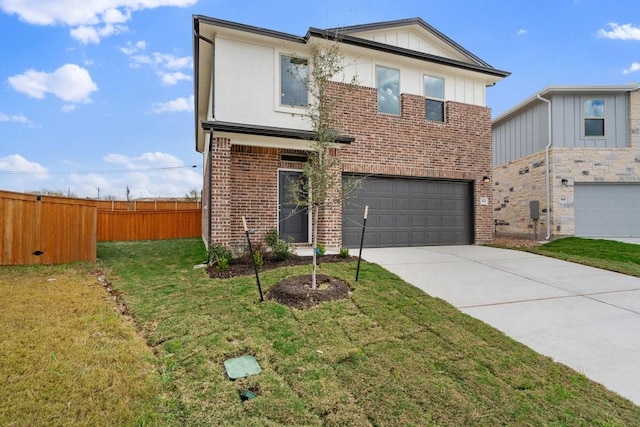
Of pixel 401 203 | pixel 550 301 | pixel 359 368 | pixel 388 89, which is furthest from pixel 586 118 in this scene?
pixel 359 368

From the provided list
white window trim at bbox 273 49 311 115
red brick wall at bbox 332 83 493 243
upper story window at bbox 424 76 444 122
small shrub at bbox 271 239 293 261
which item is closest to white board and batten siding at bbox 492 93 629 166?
red brick wall at bbox 332 83 493 243

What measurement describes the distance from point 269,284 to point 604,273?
6.90 m

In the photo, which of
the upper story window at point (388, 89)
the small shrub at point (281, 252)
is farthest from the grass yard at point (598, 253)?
the small shrub at point (281, 252)

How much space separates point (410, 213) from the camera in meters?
10.3

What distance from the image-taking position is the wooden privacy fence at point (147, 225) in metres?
15.3

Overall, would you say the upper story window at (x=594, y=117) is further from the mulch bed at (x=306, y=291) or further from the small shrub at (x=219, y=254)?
the small shrub at (x=219, y=254)

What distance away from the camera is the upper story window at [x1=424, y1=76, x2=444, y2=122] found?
10578 mm

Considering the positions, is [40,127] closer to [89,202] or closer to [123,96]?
[123,96]

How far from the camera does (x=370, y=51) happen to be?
951cm

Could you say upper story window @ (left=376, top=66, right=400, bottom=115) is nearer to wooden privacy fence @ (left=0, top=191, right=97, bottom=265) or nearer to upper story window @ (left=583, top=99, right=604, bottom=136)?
upper story window @ (left=583, top=99, right=604, bottom=136)

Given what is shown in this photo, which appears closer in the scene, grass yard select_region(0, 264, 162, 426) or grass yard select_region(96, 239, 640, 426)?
grass yard select_region(0, 264, 162, 426)

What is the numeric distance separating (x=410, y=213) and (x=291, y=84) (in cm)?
518

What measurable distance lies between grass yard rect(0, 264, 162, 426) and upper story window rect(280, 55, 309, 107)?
6.29 m

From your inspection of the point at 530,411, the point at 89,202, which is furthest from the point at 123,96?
the point at 530,411
